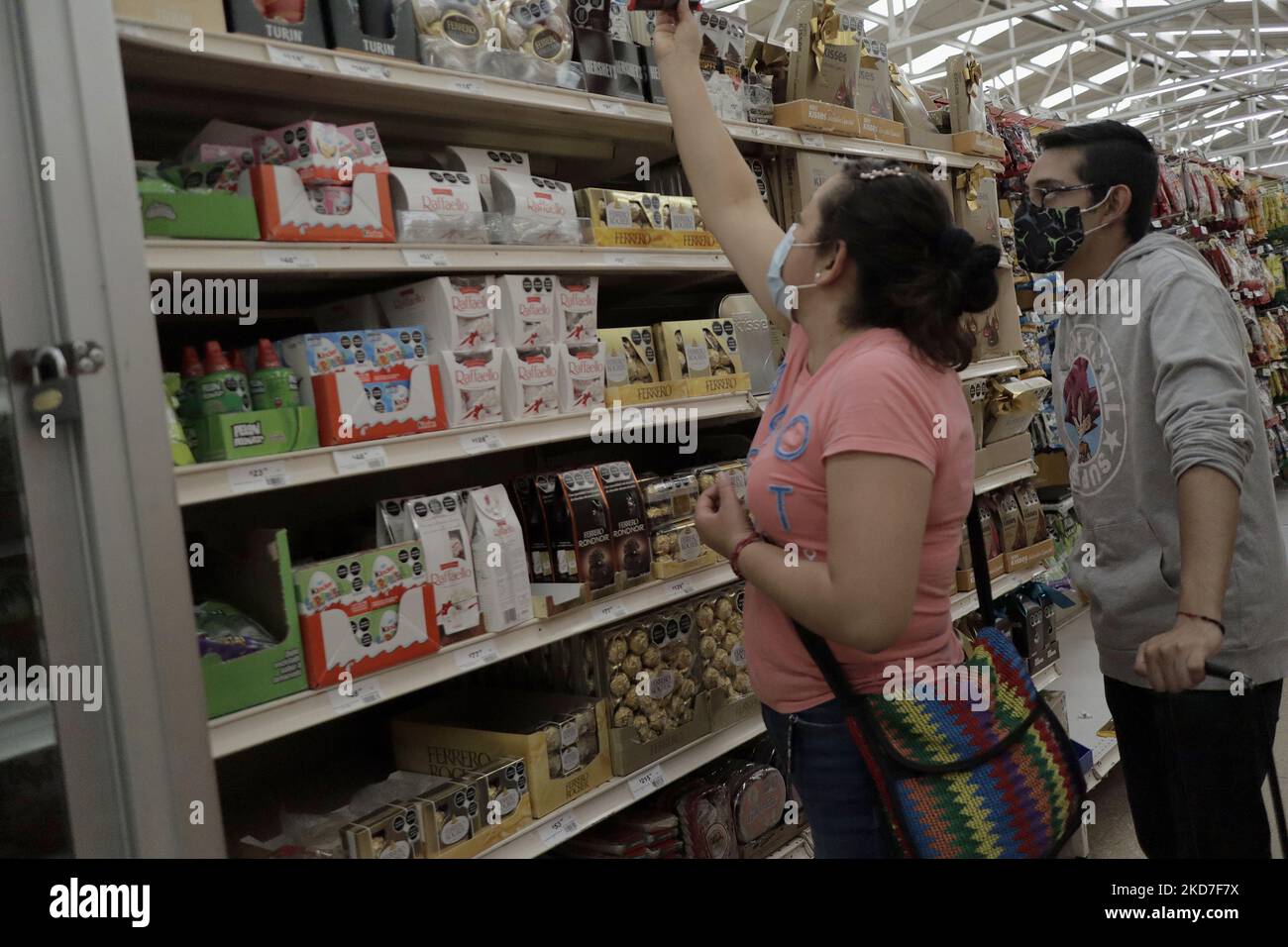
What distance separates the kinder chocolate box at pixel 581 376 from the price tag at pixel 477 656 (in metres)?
0.54

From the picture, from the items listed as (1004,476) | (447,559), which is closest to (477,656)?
(447,559)

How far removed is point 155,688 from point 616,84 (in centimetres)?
162

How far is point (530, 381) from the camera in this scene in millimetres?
2119

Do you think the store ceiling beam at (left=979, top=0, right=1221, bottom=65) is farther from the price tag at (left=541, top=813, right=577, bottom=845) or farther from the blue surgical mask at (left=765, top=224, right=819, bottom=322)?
the price tag at (left=541, top=813, right=577, bottom=845)

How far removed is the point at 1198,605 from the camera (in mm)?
1580

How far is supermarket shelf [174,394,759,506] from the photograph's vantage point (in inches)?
61.4

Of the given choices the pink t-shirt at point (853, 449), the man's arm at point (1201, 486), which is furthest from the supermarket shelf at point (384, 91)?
the man's arm at point (1201, 486)

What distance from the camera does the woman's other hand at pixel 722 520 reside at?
5.00ft

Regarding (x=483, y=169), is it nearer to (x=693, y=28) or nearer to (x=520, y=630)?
(x=693, y=28)

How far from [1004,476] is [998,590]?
42cm

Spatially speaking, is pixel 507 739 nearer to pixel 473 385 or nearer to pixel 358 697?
pixel 358 697

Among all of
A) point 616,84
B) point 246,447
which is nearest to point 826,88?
point 616,84

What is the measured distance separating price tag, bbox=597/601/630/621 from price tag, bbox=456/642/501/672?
284mm

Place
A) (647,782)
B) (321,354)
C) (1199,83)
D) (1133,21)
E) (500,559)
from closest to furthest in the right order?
(321,354)
(500,559)
(647,782)
(1133,21)
(1199,83)
